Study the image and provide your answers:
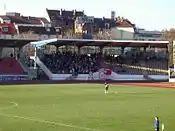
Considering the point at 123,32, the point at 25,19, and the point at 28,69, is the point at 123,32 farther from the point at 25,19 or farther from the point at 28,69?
the point at 28,69

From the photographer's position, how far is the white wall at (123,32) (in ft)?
483

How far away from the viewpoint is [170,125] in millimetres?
25969

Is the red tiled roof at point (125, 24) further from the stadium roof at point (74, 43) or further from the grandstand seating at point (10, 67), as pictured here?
the grandstand seating at point (10, 67)

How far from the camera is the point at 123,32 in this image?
149500 millimetres

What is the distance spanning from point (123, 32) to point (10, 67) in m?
77.6

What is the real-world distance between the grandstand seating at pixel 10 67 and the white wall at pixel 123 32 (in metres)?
70.8

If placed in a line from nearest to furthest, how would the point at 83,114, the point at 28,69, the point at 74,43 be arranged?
the point at 83,114 → the point at 28,69 → the point at 74,43

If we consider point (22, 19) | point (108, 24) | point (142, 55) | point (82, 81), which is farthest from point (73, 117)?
point (108, 24)

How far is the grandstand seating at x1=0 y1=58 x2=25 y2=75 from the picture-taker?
74125 mm

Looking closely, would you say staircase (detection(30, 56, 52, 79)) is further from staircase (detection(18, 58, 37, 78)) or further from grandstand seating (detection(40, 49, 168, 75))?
staircase (detection(18, 58, 37, 78))

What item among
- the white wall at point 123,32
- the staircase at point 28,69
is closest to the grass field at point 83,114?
the staircase at point 28,69

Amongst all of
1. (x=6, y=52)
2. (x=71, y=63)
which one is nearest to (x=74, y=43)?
(x=71, y=63)

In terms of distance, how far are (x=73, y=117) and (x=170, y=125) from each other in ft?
20.2

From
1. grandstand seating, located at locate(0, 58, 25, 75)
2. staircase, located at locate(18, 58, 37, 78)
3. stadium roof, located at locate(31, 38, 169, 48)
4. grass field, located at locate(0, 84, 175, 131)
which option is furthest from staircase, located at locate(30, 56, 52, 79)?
grass field, located at locate(0, 84, 175, 131)
